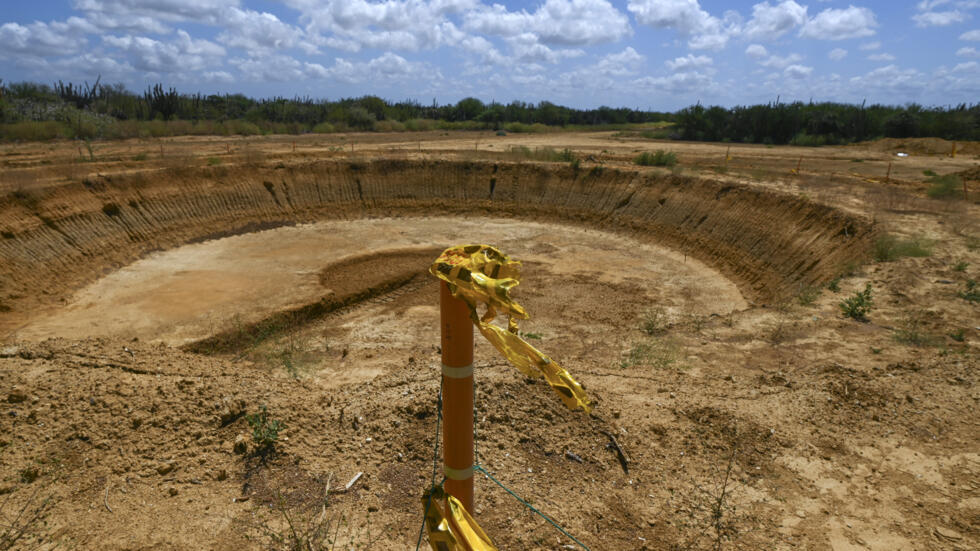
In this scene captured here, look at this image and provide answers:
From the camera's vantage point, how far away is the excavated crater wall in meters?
16.7

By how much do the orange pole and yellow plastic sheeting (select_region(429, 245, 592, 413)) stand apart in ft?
0.32

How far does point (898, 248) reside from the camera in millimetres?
13789

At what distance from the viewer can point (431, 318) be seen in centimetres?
1475

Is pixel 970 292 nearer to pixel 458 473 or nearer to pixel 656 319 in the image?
pixel 656 319

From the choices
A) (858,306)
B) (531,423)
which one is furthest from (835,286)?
(531,423)

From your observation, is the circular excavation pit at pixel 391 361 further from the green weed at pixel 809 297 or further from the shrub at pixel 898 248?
the shrub at pixel 898 248

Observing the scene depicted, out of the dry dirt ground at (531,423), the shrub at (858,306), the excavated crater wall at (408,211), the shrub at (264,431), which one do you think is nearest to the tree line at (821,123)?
the excavated crater wall at (408,211)

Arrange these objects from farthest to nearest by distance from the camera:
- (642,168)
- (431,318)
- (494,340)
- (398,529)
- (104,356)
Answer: (642,168) < (431,318) < (104,356) < (398,529) < (494,340)

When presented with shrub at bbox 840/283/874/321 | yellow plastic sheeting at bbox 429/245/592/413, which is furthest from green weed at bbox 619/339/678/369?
yellow plastic sheeting at bbox 429/245/592/413

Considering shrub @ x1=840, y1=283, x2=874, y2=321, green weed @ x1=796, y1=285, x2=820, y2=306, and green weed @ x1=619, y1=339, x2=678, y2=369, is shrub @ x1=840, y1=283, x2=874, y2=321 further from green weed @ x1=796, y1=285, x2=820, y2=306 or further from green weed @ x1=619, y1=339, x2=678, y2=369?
green weed @ x1=619, y1=339, x2=678, y2=369

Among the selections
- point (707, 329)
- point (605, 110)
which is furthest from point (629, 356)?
point (605, 110)

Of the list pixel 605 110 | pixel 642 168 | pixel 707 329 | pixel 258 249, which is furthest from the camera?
pixel 605 110

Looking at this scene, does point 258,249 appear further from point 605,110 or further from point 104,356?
point 605,110

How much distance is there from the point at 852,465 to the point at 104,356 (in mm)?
10649
